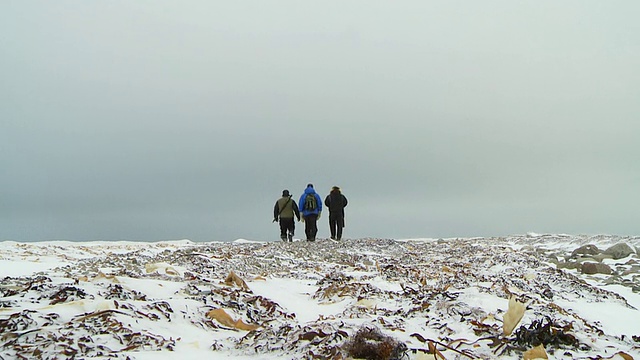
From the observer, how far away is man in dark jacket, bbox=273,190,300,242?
1689 centimetres

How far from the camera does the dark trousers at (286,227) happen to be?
55.7ft

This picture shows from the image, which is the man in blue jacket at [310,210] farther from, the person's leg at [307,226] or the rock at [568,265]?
the rock at [568,265]

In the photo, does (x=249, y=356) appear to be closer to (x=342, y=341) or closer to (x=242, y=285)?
(x=342, y=341)

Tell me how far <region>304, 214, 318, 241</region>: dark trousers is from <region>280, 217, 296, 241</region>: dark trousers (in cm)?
71

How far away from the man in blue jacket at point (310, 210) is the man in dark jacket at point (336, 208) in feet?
2.15

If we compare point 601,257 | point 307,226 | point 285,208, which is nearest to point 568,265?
point 601,257

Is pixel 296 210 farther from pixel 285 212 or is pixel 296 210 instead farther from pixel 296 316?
pixel 296 316

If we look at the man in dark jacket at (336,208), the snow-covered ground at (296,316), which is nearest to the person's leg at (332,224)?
the man in dark jacket at (336,208)

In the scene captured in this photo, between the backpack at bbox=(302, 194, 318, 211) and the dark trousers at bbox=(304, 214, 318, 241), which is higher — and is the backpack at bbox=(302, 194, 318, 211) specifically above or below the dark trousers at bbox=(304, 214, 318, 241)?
above

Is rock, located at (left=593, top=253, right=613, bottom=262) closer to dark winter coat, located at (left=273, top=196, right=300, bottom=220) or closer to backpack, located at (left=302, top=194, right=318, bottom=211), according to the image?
backpack, located at (left=302, top=194, right=318, bottom=211)

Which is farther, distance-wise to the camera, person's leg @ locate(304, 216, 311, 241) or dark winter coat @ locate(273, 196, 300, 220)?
dark winter coat @ locate(273, 196, 300, 220)

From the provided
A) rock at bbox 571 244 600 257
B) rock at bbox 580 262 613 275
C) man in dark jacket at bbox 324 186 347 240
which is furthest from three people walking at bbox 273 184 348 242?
rock at bbox 580 262 613 275

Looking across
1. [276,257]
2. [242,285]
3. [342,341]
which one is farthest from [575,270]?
[342,341]

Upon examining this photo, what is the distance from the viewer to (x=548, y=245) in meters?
15.6
